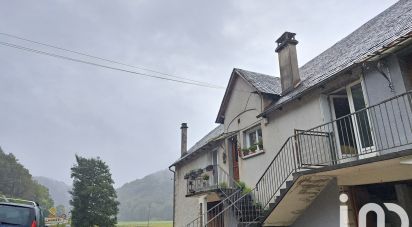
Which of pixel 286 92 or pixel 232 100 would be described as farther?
pixel 232 100

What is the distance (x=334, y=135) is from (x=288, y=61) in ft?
14.8

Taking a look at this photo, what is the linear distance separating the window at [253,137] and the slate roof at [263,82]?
169cm

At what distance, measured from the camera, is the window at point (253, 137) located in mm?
12800

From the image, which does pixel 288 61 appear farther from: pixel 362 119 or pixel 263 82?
pixel 362 119

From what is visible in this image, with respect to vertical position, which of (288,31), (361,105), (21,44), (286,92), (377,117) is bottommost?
(377,117)

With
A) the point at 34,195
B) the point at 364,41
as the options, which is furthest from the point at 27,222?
the point at 34,195

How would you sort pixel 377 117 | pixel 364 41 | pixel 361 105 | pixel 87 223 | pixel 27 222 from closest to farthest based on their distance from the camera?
pixel 27 222 → pixel 377 117 → pixel 361 105 → pixel 364 41 → pixel 87 223

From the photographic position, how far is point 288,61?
12453 millimetres

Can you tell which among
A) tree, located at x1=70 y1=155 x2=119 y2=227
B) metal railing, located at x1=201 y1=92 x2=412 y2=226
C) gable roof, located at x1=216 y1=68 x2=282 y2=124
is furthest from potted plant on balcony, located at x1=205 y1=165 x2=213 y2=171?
tree, located at x1=70 y1=155 x2=119 y2=227

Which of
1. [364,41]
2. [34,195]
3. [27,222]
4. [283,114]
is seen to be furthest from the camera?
[34,195]

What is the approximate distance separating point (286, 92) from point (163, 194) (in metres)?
130

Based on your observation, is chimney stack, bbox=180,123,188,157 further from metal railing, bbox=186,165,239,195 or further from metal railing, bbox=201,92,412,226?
metal railing, bbox=201,92,412,226

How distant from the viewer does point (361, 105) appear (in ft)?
27.6

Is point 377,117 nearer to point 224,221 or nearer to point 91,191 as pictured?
point 224,221
